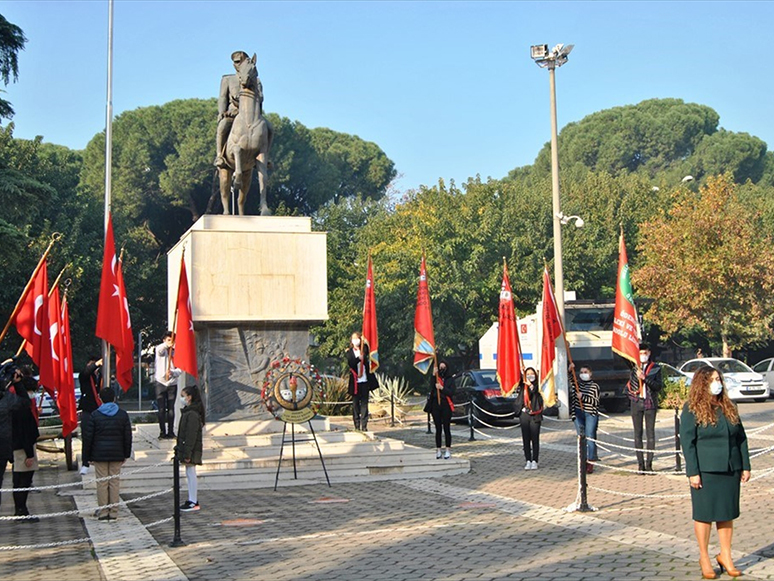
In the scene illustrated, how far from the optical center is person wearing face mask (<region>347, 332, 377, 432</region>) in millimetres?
20422

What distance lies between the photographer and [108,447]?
1177cm

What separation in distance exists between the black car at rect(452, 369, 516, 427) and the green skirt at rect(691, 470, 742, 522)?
16532mm

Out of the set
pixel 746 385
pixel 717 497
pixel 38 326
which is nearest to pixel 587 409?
pixel 717 497

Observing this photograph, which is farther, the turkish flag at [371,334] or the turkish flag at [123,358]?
the turkish flag at [371,334]

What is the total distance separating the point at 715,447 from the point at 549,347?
381 inches

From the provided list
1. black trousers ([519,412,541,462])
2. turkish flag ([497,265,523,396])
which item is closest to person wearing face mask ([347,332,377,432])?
turkish flag ([497,265,523,396])

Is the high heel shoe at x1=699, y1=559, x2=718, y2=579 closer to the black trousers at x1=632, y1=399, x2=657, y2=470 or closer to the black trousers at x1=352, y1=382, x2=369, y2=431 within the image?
the black trousers at x1=632, y1=399, x2=657, y2=470

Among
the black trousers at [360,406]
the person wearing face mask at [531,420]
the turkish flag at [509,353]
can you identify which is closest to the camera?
the person wearing face mask at [531,420]

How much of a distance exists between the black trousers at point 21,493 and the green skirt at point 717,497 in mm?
7447

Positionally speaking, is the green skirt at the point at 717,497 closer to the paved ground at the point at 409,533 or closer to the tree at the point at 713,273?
the paved ground at the point at 409,533

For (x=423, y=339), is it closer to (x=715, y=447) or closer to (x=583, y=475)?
(x=583, y=475)

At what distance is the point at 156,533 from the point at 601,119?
73.1 m

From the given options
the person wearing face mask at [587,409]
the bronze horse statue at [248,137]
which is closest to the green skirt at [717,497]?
the person wearing face mask at [587,409]

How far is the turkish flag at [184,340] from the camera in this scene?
46.4 ft
